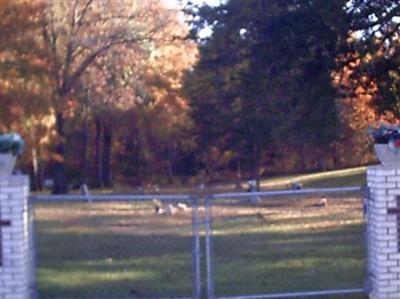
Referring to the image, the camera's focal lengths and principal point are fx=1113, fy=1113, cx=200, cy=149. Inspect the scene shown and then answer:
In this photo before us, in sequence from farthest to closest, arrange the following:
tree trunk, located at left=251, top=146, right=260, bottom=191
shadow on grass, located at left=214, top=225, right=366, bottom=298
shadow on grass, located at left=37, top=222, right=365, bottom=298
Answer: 1. tree trunk, located at left=251, top=146, right=260, bottom=191
2. shadow on grass, located at left=214, top=225, right=366, bottom=298
3. shadow on grass, located at left=37, top=222, right=365, bottom=298

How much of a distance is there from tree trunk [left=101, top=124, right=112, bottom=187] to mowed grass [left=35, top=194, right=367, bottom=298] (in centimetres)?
3653

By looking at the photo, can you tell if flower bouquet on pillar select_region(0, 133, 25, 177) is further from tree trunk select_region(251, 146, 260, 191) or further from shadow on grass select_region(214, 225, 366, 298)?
tree trunk select_region(251, 146, 260, 191)

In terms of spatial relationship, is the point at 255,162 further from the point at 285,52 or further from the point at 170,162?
the point at 285,52

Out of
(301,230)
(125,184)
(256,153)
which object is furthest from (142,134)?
(301,230)

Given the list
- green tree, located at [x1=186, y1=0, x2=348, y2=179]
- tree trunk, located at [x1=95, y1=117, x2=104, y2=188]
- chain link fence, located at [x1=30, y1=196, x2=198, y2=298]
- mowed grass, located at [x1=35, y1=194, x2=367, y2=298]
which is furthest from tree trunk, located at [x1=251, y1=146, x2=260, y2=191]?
chain link fence, located at [x1=30, y1=196, x2=198, y2=298]

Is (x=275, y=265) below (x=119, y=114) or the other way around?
below

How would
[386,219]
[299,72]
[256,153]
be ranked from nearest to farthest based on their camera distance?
[386,219], [299,72], [256,153]

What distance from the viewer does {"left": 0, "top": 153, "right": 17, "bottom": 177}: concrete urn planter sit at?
39.5 ft

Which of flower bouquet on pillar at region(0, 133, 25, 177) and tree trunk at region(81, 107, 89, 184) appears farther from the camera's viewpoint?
tree trunk at region(81, 107, 89, 184)

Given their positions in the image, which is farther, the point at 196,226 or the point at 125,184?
the point at 125,184

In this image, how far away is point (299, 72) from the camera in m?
26.0

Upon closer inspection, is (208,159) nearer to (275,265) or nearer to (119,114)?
(119,114)

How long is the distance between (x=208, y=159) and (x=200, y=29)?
29.1 m

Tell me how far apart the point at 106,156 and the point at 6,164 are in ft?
152
